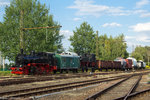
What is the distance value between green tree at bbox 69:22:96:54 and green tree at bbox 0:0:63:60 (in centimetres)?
2290

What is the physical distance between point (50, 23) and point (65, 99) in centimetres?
3153

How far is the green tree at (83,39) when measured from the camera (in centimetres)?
5924

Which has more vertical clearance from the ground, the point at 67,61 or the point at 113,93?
the point at 67,61

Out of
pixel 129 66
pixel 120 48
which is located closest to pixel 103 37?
pixel 120 48

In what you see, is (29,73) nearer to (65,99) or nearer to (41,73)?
(41,73)

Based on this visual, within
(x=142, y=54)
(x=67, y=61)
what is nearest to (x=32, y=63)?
(x=67, y=61)

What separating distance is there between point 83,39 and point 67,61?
3038 cm

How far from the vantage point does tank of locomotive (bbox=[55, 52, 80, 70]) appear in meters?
29.2

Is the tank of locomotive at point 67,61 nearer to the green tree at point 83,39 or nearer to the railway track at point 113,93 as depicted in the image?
the railway track at point 113,93

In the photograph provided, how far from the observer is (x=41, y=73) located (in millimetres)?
25359

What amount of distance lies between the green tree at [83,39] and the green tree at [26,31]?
2290 centimetres

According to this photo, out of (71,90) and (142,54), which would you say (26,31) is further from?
(142,54)

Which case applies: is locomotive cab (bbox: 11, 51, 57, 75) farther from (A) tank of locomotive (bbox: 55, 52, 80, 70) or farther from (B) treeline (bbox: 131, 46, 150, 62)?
(B) treeline (bbox: 131, 46, 150, 62)

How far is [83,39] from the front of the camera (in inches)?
2389
